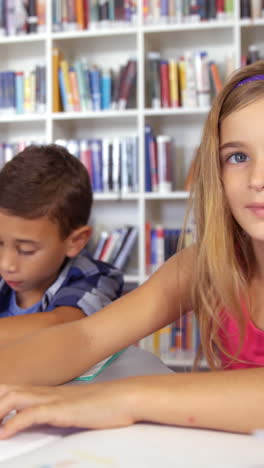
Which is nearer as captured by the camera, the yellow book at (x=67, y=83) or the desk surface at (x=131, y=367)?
the desk surface at (x=131, y=367)

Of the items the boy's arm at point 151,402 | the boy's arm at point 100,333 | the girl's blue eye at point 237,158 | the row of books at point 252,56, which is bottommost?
the boy's arm at point 100,333

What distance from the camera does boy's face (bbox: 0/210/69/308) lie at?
1176 millimetres

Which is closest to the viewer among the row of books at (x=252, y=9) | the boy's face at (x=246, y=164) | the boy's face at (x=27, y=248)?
the boy's face at (x=246, y=164)

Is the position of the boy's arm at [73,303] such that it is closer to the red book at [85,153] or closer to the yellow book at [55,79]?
the red book at [85,153]

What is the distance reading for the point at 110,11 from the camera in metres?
2.90

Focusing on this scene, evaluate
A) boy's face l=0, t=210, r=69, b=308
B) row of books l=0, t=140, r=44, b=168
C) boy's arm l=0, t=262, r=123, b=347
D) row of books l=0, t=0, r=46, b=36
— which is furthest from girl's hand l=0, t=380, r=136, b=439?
row of books l=0, t=0, r=46, b=36

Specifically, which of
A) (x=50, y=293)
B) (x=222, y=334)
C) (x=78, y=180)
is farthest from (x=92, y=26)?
(x=222, y=334)

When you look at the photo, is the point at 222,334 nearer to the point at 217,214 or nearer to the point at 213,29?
the point at 217,214

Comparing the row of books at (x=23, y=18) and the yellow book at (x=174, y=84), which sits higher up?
the row of books at (x=23, y=18)

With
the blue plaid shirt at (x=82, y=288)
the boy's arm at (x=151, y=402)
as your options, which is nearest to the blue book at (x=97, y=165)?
the blue plaid shirt at (x=82, y=288)

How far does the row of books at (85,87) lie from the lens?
9.68 ft

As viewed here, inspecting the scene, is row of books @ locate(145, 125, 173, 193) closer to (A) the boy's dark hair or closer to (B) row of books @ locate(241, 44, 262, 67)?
(B) row of books @ locate(241, 44, 262, 67)

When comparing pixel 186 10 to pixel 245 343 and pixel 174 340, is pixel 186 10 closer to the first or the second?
pixel 174 340

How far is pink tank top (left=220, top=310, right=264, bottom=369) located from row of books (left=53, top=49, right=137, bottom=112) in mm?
2174
